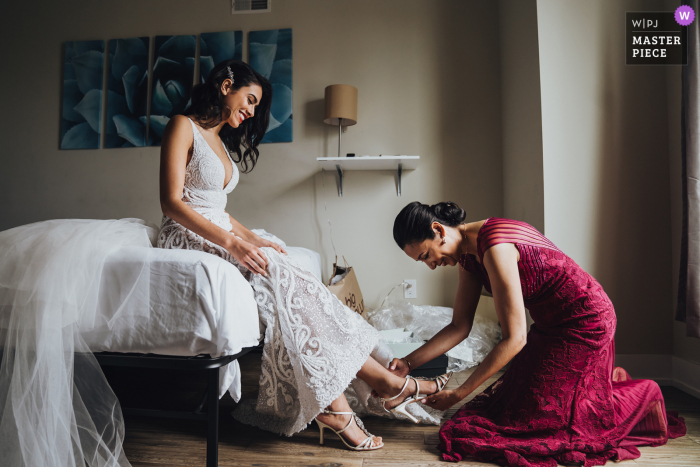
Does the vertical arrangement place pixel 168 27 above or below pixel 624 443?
above

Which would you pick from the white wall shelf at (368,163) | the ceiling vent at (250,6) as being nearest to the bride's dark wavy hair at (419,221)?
the white wall shelf at (368,163)

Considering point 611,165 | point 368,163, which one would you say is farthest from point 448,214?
point 368,163

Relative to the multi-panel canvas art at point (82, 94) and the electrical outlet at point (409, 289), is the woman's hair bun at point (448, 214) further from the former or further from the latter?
the multi-panel canvas art at point (82, 94)

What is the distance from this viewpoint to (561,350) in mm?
1185

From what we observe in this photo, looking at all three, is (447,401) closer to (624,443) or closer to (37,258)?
(624,443)

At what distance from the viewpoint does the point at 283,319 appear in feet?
3.76

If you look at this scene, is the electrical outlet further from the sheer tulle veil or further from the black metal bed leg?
the sheer tulle veil

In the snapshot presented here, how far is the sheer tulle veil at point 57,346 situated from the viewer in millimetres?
905

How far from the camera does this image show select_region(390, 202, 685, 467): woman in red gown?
114 centimetres

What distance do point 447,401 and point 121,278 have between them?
3.03ft

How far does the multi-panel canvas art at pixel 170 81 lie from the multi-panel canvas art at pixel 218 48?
2.9 inches

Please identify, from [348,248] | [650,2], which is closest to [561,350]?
[348,248]

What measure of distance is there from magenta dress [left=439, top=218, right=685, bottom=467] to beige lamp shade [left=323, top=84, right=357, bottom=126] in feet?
4.77

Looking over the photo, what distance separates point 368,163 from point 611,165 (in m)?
1.19
